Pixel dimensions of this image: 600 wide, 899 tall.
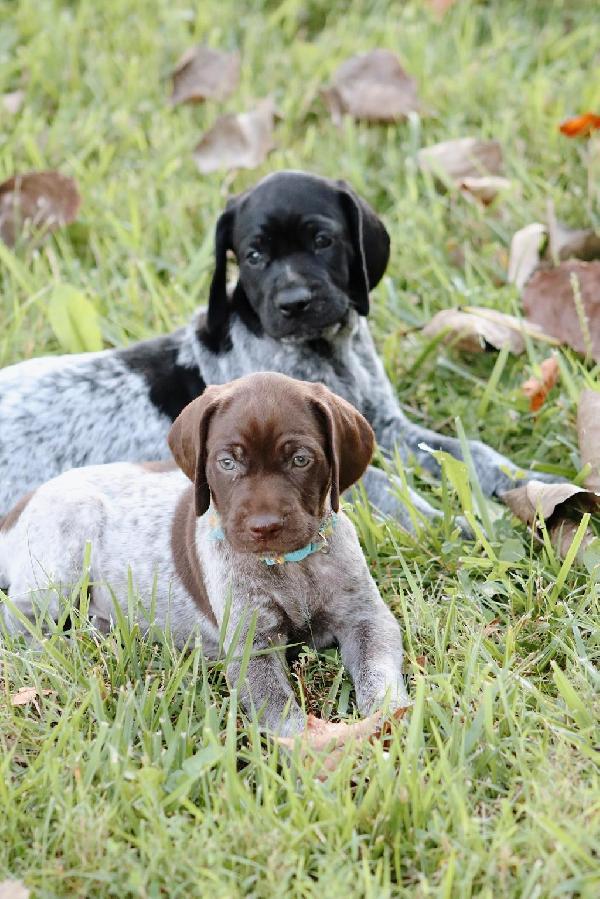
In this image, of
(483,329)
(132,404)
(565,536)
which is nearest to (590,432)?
(565,536)

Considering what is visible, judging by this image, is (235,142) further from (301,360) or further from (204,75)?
(301,360)

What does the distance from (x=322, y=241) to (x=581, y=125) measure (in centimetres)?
273

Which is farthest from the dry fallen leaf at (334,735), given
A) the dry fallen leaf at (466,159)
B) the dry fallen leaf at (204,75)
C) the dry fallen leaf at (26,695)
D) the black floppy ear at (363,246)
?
the dry fallen leaf at (204,75)

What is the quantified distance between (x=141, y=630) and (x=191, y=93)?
5.19m

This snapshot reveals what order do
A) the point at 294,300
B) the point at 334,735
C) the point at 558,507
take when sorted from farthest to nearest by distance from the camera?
the point at 294,300
the point at 558,507
the point at 334,735

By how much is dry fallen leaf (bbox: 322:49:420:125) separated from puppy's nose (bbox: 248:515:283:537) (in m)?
5.18

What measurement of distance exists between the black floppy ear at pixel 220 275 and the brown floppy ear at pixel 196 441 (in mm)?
1751

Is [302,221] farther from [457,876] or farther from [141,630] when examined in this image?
[457,876]

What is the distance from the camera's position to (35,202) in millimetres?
7957

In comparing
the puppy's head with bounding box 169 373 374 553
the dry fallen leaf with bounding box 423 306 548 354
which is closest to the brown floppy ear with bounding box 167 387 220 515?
the puppy's head with bounding box 169 373 374 553

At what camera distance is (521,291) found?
23.2 ft

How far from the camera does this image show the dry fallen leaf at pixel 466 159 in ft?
26.5

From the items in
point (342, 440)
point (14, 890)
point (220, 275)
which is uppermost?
point (342, 440)

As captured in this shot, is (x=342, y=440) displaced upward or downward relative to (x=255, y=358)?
upward
